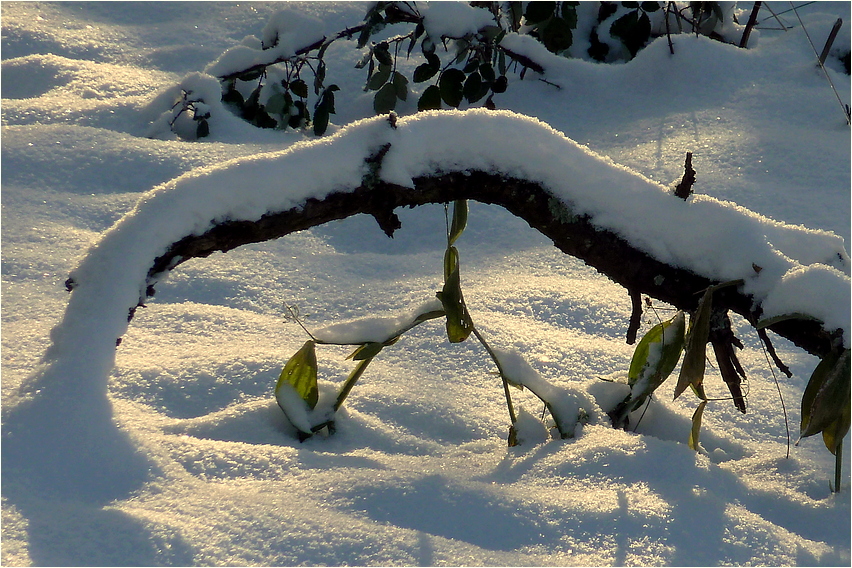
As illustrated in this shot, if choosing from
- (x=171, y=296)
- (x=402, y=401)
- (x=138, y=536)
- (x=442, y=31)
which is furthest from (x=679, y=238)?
(x=442, y=31)

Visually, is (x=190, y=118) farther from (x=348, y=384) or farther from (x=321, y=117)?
(x=348, y=384)

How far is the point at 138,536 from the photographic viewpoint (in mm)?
661

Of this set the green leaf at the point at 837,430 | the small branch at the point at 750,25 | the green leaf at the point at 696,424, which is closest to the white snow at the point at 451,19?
the small branch at the point at 750,25

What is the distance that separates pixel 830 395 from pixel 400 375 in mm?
636

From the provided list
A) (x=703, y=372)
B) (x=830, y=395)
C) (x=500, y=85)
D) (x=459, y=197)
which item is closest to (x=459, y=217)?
(x=459, y=197)

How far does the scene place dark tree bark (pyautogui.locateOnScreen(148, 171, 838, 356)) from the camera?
0.91m

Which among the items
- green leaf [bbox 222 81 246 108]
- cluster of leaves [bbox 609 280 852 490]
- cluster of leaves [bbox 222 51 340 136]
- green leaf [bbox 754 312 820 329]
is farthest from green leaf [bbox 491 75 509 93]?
green leaf [bbox 754 312 820 329]

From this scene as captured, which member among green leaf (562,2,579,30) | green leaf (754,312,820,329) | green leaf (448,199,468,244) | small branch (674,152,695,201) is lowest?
green leaf (754,312,820,329)

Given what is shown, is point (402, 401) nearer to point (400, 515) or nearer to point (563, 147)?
point (400, 515)

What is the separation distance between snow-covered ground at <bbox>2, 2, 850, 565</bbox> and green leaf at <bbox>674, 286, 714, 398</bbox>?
107 mm

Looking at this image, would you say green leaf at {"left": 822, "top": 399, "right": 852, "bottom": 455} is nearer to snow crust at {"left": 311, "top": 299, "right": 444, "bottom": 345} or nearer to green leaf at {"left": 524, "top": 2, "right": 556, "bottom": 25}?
snow crust at {"left": 311, "top": 299, "right": 444, "bottom": 345}

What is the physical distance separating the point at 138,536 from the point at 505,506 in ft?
Answer: 1.27

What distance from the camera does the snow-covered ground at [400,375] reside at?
0.73 metres

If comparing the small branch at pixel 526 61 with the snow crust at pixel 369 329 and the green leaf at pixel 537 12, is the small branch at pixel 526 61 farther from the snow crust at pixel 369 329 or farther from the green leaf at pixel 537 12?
the snow crust at pixel 369 329
